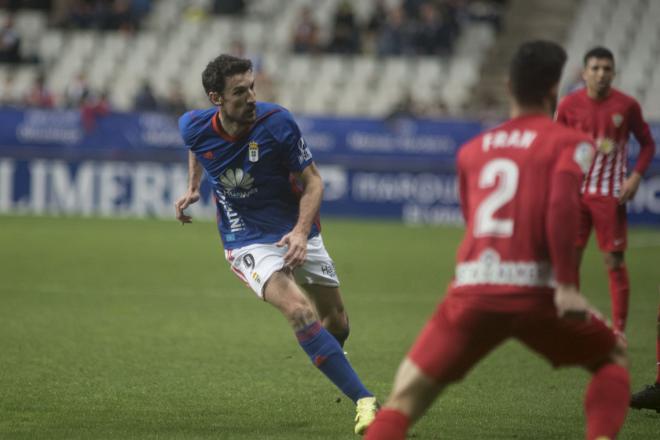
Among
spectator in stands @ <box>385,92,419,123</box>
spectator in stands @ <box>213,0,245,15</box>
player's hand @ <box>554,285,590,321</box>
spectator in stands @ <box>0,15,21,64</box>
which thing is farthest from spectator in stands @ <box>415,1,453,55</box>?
player's hand @ <box>554,285,590,321</box>

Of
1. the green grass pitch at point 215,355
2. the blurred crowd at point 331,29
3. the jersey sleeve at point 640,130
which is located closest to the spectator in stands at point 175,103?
the blurred crowd at point 331,29

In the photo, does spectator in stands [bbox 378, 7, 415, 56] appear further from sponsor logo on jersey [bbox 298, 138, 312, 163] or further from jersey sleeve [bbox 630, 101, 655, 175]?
sponsor logo on jersey [bbox 298, 138, 312, 163]

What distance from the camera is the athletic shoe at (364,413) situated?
5.96 m

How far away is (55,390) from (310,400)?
5.19ft

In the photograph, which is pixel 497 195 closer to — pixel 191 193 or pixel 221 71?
pixel 221 71

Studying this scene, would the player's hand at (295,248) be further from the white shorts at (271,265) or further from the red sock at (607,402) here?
the red sock at (607,402)

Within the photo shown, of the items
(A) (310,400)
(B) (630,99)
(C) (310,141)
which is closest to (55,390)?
(A) (310,400)

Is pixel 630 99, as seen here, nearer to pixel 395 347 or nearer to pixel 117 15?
pixel 395 347

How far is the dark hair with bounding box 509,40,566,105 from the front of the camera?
172 inches

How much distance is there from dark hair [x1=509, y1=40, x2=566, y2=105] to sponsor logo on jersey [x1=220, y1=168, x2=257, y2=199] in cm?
243

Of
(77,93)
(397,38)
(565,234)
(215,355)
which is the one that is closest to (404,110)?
(397,38)

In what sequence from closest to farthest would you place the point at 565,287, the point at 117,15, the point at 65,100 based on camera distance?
the point at 565,287 < the point at 65,100 < the point at 117,15

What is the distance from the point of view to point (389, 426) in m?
4.39

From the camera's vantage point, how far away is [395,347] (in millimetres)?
9273
